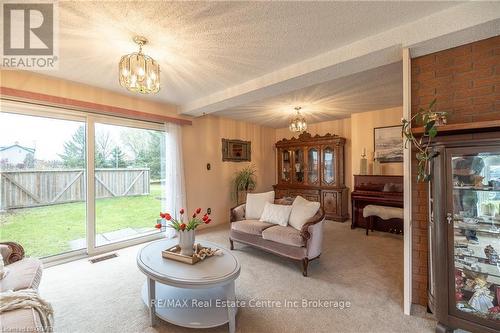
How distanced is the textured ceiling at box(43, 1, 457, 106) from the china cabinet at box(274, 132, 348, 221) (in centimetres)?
321

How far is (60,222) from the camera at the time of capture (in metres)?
3.18

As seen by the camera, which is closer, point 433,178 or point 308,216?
point 433,178

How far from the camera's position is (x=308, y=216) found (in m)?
2.90

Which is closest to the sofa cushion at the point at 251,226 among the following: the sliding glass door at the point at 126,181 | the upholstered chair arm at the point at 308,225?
the upholstered chair arm at the point at 308,225

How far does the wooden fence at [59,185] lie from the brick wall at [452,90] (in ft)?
13.0

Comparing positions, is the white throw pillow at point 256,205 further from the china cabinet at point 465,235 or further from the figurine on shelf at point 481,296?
the figurine on shelf at point 481,296

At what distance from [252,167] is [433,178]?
4.40 meters

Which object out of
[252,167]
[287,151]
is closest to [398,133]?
[287,151]

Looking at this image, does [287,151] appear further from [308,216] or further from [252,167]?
[308,216]

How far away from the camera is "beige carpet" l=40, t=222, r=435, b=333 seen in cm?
182

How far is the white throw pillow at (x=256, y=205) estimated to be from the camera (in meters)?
3.55

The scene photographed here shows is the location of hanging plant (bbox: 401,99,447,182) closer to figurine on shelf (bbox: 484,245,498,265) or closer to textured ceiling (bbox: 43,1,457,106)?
figurine on shelf (bbox: 484,245,498,265)

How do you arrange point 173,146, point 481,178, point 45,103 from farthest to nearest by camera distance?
point 173,146, point 45,103, point 481,178

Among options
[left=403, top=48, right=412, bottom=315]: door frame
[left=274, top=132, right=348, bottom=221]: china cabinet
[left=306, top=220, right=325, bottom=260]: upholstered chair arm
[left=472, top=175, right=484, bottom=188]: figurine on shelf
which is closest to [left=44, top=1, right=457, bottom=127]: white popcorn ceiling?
[left=403, top=48, right=412, bottom=315]: door frame
